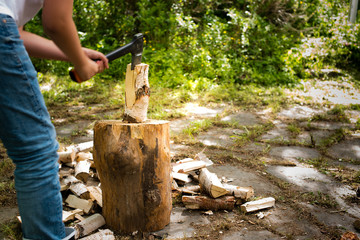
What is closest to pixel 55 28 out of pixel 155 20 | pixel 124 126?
pixel 124 126

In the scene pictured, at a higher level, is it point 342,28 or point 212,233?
point 342,28

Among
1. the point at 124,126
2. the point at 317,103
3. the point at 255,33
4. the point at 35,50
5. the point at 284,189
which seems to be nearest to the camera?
the point at 35,50

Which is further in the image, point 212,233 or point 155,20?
point 155,20

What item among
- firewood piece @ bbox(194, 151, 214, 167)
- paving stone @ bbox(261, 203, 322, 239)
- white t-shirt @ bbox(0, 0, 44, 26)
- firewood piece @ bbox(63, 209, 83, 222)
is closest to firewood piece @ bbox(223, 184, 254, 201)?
paving stone @ bbox(261, 203, 322, 239)

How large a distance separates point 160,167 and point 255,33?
535 centimetres

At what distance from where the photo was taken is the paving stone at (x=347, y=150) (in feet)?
10.4

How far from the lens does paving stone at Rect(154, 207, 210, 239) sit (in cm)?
194

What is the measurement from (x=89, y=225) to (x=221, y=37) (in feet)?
17.0

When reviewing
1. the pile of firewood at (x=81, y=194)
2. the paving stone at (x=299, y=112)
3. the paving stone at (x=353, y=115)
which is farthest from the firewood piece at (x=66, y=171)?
the paving stone at (x=353, y=115)

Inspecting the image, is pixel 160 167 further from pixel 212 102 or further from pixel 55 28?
pixel 212 102

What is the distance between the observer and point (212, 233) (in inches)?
76.5

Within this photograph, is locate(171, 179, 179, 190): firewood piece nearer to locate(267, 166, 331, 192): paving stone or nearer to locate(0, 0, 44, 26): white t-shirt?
locate(267, 166, 331, 192): paving stone

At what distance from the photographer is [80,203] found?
2211mm

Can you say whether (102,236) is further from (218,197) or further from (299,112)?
(299,112)
